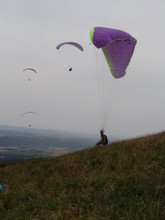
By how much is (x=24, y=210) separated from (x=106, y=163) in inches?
221

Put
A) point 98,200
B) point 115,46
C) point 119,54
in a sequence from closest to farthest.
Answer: point 98,200 < point 115,46 < point 119,54

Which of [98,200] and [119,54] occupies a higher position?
[119,54]

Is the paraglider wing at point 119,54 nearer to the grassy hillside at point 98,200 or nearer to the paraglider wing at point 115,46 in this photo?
the paraglider wing at point 115,46

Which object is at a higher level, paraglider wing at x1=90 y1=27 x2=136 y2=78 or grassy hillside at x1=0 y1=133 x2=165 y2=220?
paraglider wing at x1=90 y1=27 x2=136 y2=78

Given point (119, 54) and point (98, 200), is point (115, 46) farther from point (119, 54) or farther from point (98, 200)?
point (98, 200)

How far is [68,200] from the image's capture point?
253 inches

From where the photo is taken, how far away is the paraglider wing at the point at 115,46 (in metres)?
12.3

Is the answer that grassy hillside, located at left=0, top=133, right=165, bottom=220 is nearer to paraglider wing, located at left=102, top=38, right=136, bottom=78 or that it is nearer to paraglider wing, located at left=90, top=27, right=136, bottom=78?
paraglider wing, located at left=90, top=27, right=136, bottom=78

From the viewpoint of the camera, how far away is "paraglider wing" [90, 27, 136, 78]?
1230 cm

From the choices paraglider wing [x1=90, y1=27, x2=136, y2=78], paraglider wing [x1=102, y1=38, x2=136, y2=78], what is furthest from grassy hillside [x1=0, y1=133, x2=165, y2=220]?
paraglider wing [x1=102, y1=38, x2=136, y2=78]

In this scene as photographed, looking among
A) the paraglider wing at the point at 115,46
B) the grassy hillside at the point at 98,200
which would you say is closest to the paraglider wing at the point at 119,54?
the paraglider wing at the point at 115,46

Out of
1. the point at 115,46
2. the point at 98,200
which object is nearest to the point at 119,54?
the point at 115,46

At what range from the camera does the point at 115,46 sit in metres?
13.8

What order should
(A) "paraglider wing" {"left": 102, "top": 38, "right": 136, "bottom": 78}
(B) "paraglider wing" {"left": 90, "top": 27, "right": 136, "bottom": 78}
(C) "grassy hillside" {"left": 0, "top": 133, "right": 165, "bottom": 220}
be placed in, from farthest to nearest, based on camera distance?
(A) "paraglider wing" {"left": 102, "top": 38, "right": 136, "bottom": 78} → (B) "paraglider wing" {"left": 90, "top": 27, "right": 136, "bottom": 78} → (C) "grassy hillside" {"left": 0, "top": 133, "right": 165, "bottom": 220}
